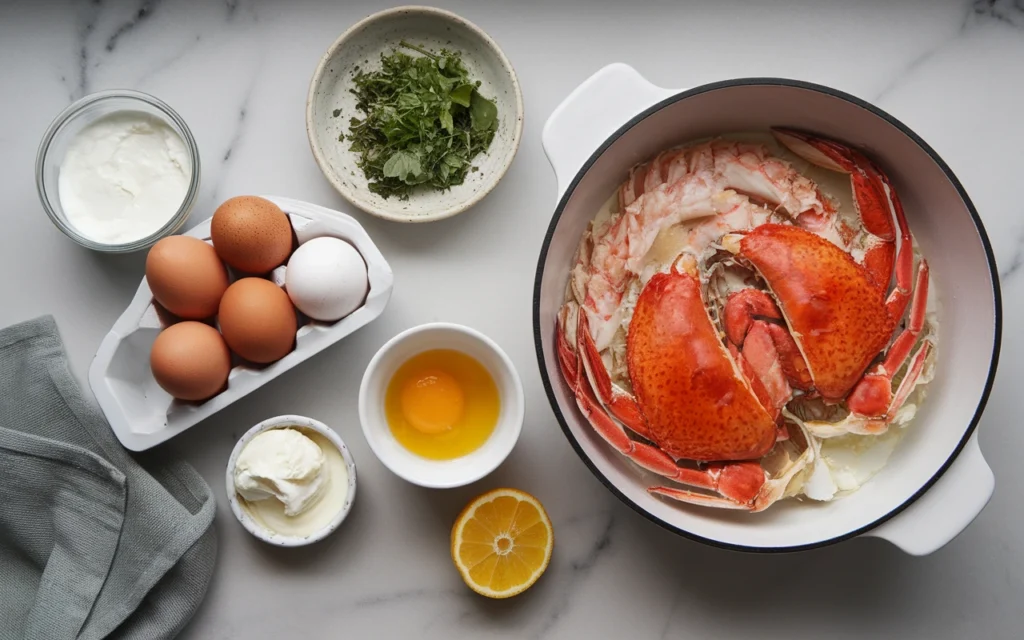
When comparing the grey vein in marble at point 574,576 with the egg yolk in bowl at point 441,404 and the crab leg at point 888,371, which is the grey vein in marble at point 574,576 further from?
the crab leg at point 888,371

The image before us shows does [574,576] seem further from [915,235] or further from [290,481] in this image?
[915,235]

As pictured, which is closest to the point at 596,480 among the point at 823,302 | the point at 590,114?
the point at 823,302

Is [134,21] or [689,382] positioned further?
[134,21]

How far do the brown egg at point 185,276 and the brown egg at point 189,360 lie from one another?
0.03 m

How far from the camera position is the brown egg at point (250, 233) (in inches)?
47.6

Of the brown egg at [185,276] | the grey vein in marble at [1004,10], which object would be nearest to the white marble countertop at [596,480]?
the grey vein in marble at [1004,10]

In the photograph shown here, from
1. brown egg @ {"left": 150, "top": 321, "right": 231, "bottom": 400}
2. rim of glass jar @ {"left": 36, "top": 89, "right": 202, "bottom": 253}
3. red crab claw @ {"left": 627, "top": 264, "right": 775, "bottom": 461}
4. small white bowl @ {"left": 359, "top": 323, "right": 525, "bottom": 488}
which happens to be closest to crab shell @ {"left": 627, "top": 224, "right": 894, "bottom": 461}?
red crab claw @ {"left": 627, "top": 264, "right": 775, "bottom": 461}

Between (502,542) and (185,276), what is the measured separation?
26.2 inches

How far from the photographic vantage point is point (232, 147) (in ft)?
4.67

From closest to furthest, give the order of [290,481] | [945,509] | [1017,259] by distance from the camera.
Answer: [945,509] → [290,481] → [1017,259]

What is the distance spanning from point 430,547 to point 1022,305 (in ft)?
3.69

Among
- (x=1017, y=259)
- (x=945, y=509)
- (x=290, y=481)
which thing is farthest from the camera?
(x=1017, y=259)

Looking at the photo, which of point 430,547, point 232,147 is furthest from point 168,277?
point 430,547

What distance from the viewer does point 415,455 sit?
1.32 meters
